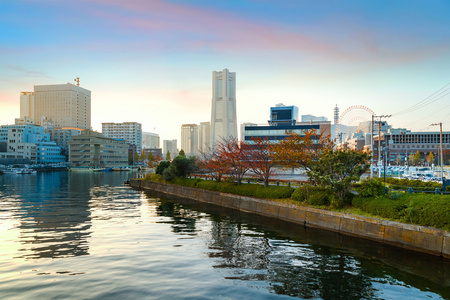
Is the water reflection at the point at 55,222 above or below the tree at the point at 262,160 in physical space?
below

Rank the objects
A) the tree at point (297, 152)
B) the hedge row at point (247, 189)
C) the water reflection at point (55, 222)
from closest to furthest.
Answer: the water reflection at point (55, 222) → the hedge row at point (247, 189) → the tree at point (297, 152)

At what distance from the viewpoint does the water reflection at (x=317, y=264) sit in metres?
15.9

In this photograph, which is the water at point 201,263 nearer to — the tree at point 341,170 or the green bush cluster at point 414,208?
the green bush cluster at point 414,208

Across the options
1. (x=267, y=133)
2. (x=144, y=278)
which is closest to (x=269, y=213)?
(x=144, y=278)

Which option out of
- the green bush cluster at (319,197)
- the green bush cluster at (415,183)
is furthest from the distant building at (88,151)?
the green bush cluster at (415,183)

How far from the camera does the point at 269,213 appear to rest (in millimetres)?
36969

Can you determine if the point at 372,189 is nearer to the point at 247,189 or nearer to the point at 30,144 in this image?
the point at 247,189

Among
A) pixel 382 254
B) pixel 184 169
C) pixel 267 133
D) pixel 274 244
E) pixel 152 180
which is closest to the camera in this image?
pixel 382 254

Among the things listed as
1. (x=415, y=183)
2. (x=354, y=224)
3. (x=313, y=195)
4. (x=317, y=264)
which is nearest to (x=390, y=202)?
(x=354, y=224)

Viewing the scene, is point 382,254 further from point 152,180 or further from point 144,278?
point 152,180

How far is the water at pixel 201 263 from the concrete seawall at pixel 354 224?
1.01m

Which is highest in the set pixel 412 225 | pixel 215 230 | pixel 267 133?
pixel 267 133

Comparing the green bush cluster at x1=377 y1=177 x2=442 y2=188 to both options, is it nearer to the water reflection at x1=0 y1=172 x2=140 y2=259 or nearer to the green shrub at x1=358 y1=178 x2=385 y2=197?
the green shrub at x1=358 y1=178 x2=385 y2=197

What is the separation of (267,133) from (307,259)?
342 feet
